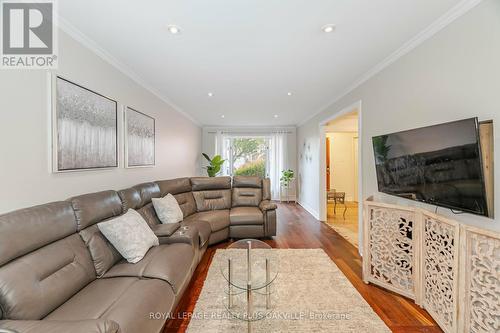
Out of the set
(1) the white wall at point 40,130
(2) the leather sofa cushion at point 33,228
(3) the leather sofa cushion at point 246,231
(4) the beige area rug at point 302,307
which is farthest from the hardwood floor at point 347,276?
(1) the white wall at point 40,130

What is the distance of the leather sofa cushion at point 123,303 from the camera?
122 centimetres

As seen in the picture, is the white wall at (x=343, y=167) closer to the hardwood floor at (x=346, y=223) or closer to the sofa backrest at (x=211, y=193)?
the hardwood floor at (x=346, y=223)

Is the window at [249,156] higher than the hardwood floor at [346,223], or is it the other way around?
the window at [249,156]

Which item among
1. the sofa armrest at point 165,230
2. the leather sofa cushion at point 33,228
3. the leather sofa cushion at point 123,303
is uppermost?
the leather sofa cushion at point 33,228

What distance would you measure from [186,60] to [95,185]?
1.70 meters

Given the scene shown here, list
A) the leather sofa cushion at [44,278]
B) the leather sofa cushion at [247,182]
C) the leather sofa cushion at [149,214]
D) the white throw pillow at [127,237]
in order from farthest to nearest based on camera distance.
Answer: the leather sofa cushion at [247,182], the leather sofa cushion at [149,214], the white throw pillow at [127,237], the leather sofa cushion at [44,278]

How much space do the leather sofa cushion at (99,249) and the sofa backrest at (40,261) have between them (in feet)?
0.14

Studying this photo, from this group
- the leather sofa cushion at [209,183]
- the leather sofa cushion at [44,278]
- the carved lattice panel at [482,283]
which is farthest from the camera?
the leather sofa cushion at [209,183]

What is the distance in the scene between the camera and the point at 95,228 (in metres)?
1.84

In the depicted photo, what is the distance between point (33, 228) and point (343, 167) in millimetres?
7483

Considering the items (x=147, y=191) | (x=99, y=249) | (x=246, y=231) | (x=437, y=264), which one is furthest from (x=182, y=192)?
(x=437, y=264)

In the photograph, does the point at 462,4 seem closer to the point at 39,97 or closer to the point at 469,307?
the point at 469,307

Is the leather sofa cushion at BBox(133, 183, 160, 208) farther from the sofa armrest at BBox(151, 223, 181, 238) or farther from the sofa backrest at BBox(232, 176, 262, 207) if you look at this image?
the sofa backrest at BBox(232, 176, 262, 207)

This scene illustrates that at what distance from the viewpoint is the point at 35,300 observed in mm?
1198
